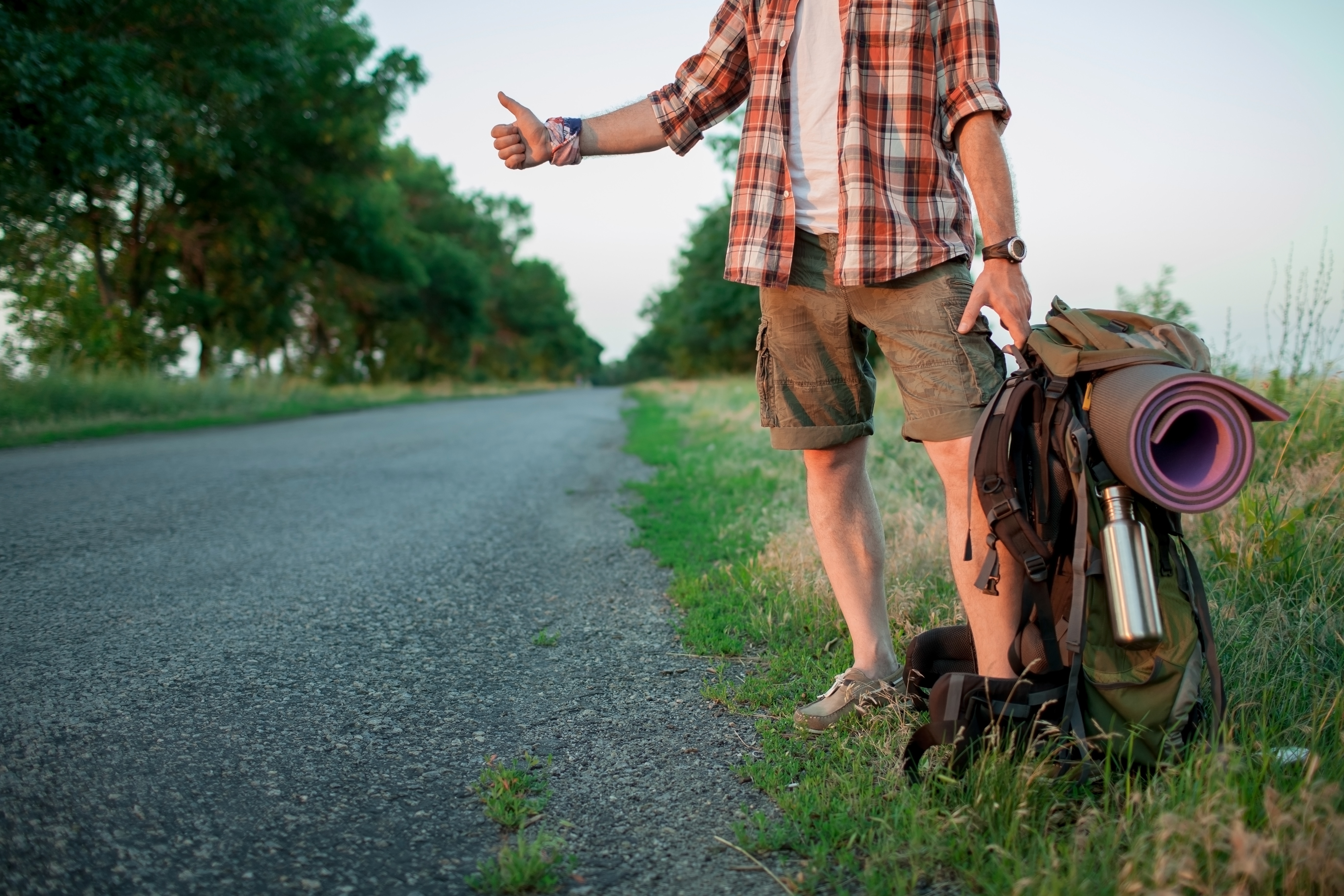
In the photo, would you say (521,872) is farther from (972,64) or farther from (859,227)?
(972,64)

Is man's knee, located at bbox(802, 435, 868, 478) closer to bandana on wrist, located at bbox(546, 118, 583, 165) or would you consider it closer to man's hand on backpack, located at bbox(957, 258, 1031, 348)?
man's hand on backpack, located at bbox(957, 258, 1031, 348)

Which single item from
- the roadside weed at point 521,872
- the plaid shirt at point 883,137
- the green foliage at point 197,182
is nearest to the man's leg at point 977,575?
the plaid shirt at point 883,137

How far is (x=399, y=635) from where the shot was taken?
3225mm

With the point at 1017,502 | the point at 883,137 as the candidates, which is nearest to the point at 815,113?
the point at 883,137

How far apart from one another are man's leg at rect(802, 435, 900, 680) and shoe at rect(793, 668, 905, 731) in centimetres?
7


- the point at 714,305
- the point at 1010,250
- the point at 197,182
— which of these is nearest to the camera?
the point at 1010,250

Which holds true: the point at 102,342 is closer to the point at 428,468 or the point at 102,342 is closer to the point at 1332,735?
the point at 428,468

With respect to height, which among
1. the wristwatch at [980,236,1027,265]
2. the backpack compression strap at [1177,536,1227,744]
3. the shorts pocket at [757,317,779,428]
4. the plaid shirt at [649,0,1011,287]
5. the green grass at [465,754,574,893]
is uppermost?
the plaid shirt at [649,0,1011,287]

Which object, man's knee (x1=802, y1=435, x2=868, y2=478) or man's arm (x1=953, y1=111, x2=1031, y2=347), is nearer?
man's arm (x1=953, y1=111, x2=1031, y2=347)

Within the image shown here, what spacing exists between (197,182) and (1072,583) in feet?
69.1

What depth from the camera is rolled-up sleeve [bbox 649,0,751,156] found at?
2578 mm

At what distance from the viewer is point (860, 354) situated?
242 centimetres

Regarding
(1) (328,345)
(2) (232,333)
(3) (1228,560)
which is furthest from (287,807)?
(1) (328,345)

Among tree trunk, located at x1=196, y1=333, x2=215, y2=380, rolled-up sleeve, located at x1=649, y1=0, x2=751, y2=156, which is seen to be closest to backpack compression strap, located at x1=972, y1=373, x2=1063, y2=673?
rolled-up sleeve, located at x1=649, y1=0, x2=751, y2=156
